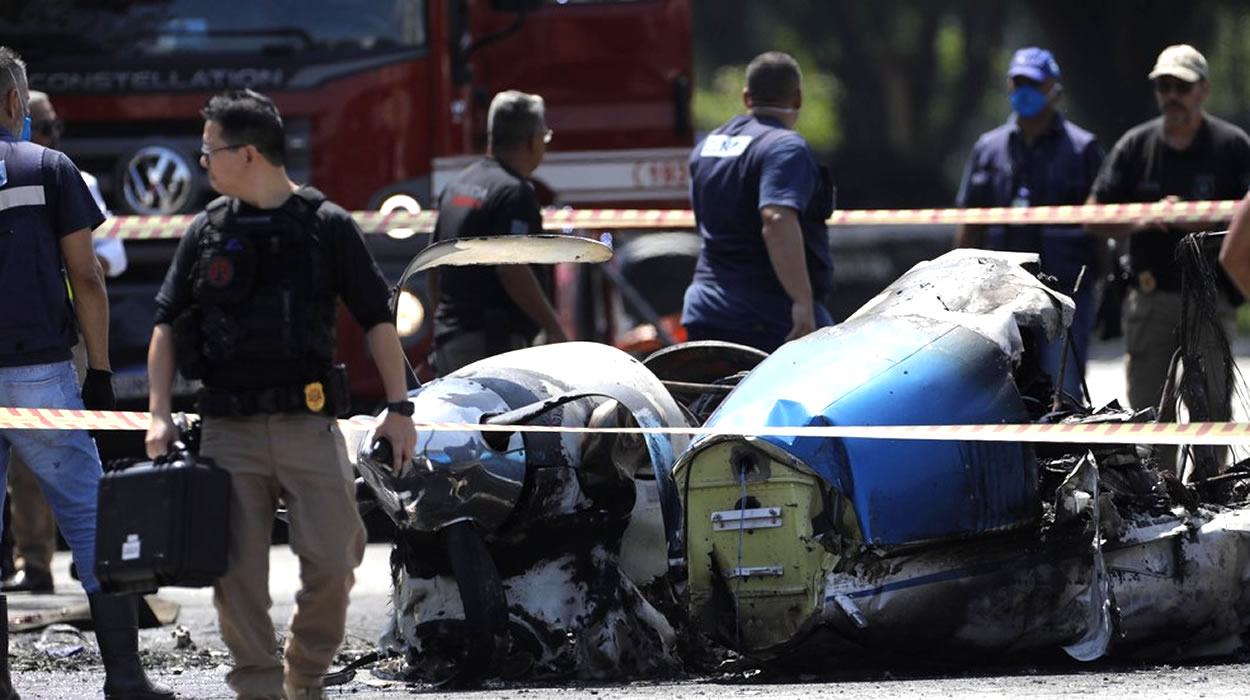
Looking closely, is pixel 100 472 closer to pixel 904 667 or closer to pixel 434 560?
pixel 434 560

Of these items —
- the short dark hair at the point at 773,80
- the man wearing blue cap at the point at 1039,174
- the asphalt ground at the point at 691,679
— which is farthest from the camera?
the man wearing blue cap at the point at 1039,174

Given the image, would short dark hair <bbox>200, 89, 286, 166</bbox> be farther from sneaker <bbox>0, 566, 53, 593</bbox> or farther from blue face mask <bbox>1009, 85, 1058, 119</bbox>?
blue face mask <bbox>1009, 85, 1058, 119</bbox>

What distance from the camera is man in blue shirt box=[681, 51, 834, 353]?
763cm

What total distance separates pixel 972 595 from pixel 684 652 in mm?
854

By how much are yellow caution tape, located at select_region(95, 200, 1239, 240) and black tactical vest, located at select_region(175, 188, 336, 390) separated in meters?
2.94

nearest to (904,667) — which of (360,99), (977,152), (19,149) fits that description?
(19,149)

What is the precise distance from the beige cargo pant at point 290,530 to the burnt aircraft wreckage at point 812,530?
0.85 metres

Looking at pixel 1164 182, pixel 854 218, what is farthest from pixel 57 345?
pixel 1164 182

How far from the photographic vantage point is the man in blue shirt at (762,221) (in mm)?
7629

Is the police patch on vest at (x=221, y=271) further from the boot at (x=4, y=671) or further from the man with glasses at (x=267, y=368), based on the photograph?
the boot at (x=4, y=671)

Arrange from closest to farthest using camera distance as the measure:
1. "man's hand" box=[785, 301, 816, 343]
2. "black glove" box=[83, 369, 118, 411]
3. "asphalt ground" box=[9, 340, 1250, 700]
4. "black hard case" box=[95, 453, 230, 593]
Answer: "black hard case" box=[95, 453, 230, 593] < "asphalt ground" box=[9, 340, 1250, 700] < "black glove" box=[83, 369, 118, 411] < "man's hand" box=[785, 301, 816, 343]

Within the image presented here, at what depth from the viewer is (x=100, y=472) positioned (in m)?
5.88

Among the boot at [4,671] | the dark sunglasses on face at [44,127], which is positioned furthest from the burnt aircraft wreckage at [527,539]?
the dark sunglasses on face at [44,127]

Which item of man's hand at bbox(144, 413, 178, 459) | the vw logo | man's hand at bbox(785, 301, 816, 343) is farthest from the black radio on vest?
the vw logo
